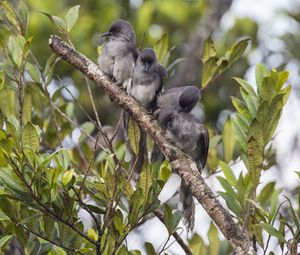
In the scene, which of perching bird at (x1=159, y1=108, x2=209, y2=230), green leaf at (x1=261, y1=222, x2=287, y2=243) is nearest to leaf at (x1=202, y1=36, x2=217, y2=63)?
perching bird at (x1=159, y1=108, x2=209, y2=230)

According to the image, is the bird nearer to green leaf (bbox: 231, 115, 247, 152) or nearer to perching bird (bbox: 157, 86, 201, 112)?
perching bird (bbox: 157, 86, 201, 112)

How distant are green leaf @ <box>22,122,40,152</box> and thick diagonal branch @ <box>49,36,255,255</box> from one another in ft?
1.71

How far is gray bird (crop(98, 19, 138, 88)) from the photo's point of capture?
4.88m

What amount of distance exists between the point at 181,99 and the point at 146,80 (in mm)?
275

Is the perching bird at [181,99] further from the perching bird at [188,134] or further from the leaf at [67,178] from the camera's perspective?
the leaf at [67,178]

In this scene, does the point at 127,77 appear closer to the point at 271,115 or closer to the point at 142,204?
the point at 271,115

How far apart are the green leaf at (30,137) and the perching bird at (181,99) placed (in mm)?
1533

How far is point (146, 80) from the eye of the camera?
4.96 m

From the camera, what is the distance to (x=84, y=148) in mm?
5125

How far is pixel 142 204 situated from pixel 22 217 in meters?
0.58

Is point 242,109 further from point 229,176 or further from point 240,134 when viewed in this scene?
point 229,176

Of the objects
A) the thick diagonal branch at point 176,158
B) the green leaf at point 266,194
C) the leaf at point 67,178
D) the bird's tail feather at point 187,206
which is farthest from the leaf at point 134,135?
the green leaf at point 266,194

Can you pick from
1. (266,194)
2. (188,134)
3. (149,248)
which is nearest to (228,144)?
(188,134)

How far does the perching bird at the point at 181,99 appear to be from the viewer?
16.0ft
